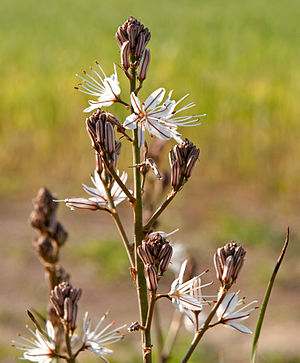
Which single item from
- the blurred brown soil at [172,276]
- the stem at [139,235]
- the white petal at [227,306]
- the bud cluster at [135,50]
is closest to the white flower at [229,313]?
the white petal at [227,306]

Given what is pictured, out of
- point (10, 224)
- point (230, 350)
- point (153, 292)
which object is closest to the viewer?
point (153, 292)

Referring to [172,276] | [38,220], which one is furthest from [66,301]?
[172,276]

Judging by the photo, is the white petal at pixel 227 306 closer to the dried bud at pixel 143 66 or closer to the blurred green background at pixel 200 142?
the dried bud at pixel 143 66

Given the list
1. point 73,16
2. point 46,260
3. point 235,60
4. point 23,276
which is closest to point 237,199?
point 23,276

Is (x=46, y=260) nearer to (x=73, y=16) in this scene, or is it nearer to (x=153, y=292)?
(x=153, y=292)

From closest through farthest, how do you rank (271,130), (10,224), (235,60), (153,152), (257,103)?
(153,152) → (10,224) → (271,130) → (257,103) → (235,60)

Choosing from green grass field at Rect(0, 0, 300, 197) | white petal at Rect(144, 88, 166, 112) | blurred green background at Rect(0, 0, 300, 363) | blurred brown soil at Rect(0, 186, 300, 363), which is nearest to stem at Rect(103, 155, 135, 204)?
white petal at Rect(144, 88, 166, 112)

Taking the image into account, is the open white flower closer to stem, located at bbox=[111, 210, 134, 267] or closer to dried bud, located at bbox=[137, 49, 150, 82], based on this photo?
stem, located at bbox=[111, 210, 134, 267]

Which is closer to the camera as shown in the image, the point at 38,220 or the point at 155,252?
the point at 155,252

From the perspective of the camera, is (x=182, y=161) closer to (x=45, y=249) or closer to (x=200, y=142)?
(x=45, y=249)
